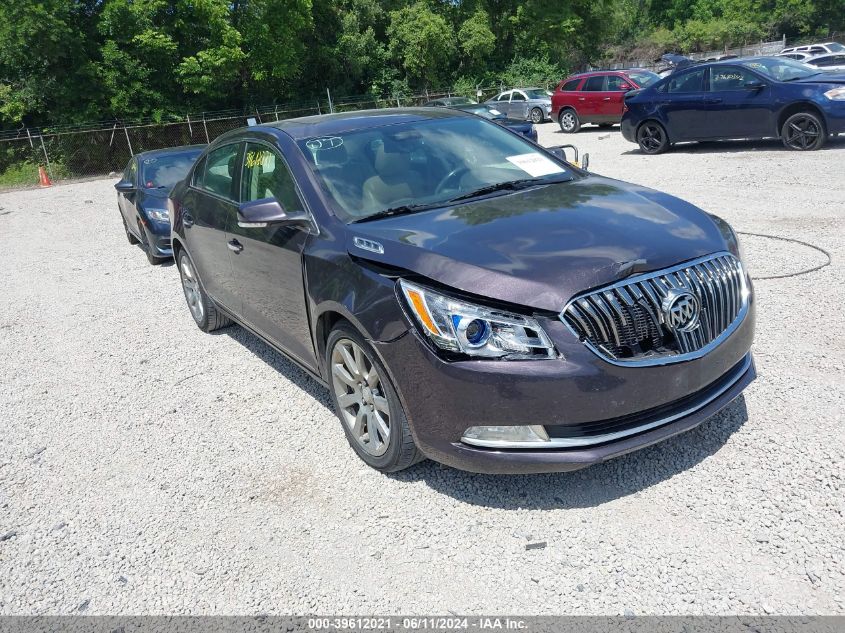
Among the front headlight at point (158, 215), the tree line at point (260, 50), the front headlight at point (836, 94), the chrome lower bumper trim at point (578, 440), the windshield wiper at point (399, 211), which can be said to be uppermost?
the tree line at point (260, 50)

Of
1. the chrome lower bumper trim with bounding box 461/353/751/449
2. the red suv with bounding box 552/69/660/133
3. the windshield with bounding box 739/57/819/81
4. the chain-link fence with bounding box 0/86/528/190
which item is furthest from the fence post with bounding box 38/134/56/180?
the chrome lower bumper trim with bounding box 461/353/751/449

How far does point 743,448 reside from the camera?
11.3ft

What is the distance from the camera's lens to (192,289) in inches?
251

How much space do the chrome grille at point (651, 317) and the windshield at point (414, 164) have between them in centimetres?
131

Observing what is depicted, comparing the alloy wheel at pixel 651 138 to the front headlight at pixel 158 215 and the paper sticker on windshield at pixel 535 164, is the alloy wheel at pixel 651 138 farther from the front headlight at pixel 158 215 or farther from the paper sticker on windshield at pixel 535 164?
the paper sticker on windshield at pixel 535 164

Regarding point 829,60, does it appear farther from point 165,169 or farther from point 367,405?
point 367,405

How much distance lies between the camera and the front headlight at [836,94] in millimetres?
11391

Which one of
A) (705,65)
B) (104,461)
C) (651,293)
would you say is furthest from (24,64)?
(651,293)

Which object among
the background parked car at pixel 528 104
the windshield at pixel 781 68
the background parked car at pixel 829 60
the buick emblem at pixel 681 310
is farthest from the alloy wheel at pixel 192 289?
the background parked car at pixel 528 104

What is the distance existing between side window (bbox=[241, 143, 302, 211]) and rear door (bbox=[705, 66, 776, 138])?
420 inches

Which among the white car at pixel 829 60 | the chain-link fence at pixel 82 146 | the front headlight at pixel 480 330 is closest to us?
the front headlight at pixel 480 330

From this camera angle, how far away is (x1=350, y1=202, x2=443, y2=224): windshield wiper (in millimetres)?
3705

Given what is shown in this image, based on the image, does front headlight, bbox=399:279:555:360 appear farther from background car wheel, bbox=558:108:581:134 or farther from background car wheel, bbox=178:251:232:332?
background car wheel, bbox=558:108:581:134

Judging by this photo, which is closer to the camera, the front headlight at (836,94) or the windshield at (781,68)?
the front headlight at (836,94)
